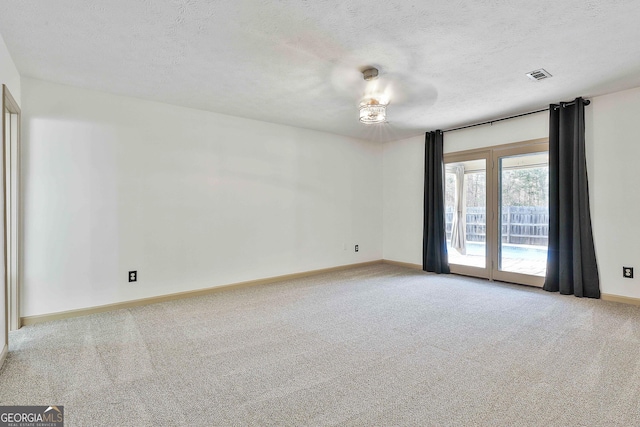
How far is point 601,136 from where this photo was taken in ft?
13.1

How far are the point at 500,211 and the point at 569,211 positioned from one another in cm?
91

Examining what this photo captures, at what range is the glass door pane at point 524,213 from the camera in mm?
4582

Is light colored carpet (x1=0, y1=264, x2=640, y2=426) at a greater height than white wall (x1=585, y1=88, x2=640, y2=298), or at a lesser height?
lesser

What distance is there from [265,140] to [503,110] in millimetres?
3452

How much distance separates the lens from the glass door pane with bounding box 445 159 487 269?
5230 mm

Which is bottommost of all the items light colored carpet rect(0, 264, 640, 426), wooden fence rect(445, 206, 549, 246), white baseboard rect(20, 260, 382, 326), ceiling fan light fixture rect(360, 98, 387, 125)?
light colored carpet rect(0, 264, 640, 426)

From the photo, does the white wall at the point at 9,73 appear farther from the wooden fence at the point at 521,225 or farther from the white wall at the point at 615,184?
the white wall at the point at 615,184

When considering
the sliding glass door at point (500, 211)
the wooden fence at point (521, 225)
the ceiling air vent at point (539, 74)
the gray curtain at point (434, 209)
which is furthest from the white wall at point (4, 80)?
the wooden fence at point (521, 225)

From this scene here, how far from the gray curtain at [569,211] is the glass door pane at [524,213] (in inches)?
8.5

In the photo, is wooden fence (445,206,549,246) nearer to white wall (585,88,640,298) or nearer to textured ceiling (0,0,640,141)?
white wall (585,88,640,298)

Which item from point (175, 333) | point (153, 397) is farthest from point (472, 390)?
point (175, 333)

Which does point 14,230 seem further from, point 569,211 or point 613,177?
point 613,177

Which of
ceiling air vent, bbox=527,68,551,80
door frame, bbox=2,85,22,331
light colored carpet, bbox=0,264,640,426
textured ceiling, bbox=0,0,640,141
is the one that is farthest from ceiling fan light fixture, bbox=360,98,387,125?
door frame, bbox=2,85,22,331

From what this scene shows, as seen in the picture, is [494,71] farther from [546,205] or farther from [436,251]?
[436,251]
